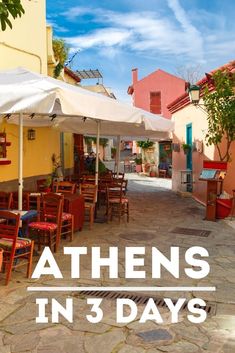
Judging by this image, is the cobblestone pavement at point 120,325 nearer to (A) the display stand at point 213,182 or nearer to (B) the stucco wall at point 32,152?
(A) the display stand at point 213,182

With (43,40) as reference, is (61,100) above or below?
below

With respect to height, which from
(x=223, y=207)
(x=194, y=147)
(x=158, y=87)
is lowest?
(x=223, y=207)

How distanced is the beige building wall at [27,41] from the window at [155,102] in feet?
74.1

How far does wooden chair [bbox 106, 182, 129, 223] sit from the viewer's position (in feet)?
30.7

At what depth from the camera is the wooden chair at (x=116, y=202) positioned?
9.35 meters

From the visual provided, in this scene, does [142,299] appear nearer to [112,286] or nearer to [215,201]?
[112,286]

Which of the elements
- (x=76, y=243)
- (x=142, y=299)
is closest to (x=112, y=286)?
(x=142, y=299)

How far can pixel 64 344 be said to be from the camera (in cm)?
369

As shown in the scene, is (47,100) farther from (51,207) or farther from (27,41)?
(27,41)

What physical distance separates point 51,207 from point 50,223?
1.33 feet

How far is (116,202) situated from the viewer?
9.48 m

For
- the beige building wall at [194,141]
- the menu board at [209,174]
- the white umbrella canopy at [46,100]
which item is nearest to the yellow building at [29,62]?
the white umbrella canopy at [46,100]

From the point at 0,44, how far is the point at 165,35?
18.5 feet

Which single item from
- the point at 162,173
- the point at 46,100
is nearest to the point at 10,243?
the point at 46,100
